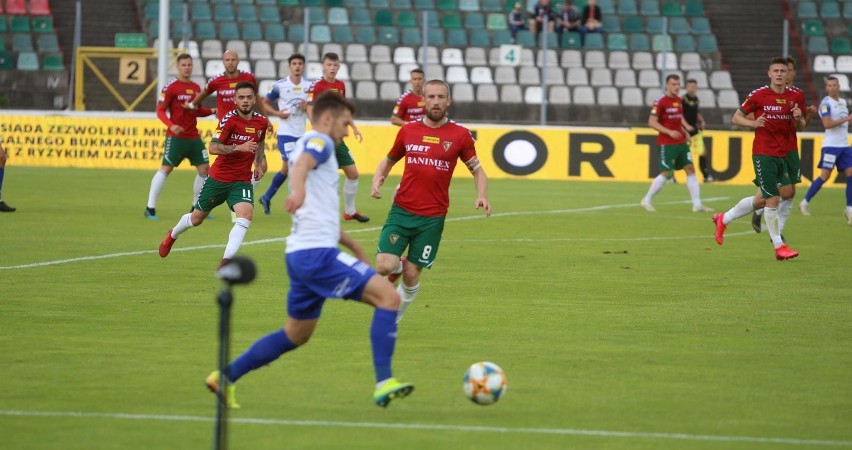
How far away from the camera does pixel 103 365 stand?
28.6ft

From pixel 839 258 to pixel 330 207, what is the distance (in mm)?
10010

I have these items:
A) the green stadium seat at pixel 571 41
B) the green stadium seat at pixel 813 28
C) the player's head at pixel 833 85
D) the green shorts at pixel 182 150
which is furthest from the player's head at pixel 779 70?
the green stadium seat at pixel 813 28

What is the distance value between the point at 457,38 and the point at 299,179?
29.3 m

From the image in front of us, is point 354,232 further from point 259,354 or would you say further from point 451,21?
point 451,21

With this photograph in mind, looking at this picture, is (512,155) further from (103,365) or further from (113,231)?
(103,365)

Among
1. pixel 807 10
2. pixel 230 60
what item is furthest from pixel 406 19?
pixel 230 60

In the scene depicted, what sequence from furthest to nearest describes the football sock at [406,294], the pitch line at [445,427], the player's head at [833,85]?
the player's head at [833,85]
the football sock at [406,294]
the pitch line at [445,427]

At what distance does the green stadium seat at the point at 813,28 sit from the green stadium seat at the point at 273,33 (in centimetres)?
1453

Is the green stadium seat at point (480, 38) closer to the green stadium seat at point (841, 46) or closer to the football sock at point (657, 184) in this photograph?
the green stadium seat at point (841, 46)

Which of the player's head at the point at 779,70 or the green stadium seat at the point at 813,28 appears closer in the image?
the player's head at the point at 779,70

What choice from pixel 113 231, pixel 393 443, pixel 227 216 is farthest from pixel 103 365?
pixel 227 216

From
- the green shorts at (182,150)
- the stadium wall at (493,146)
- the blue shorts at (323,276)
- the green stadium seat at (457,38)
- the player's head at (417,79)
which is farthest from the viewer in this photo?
the green stadium seat at (457,38)

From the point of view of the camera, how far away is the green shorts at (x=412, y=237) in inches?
398

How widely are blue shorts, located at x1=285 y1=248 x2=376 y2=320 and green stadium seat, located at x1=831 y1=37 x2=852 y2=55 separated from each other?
31.7 metres
